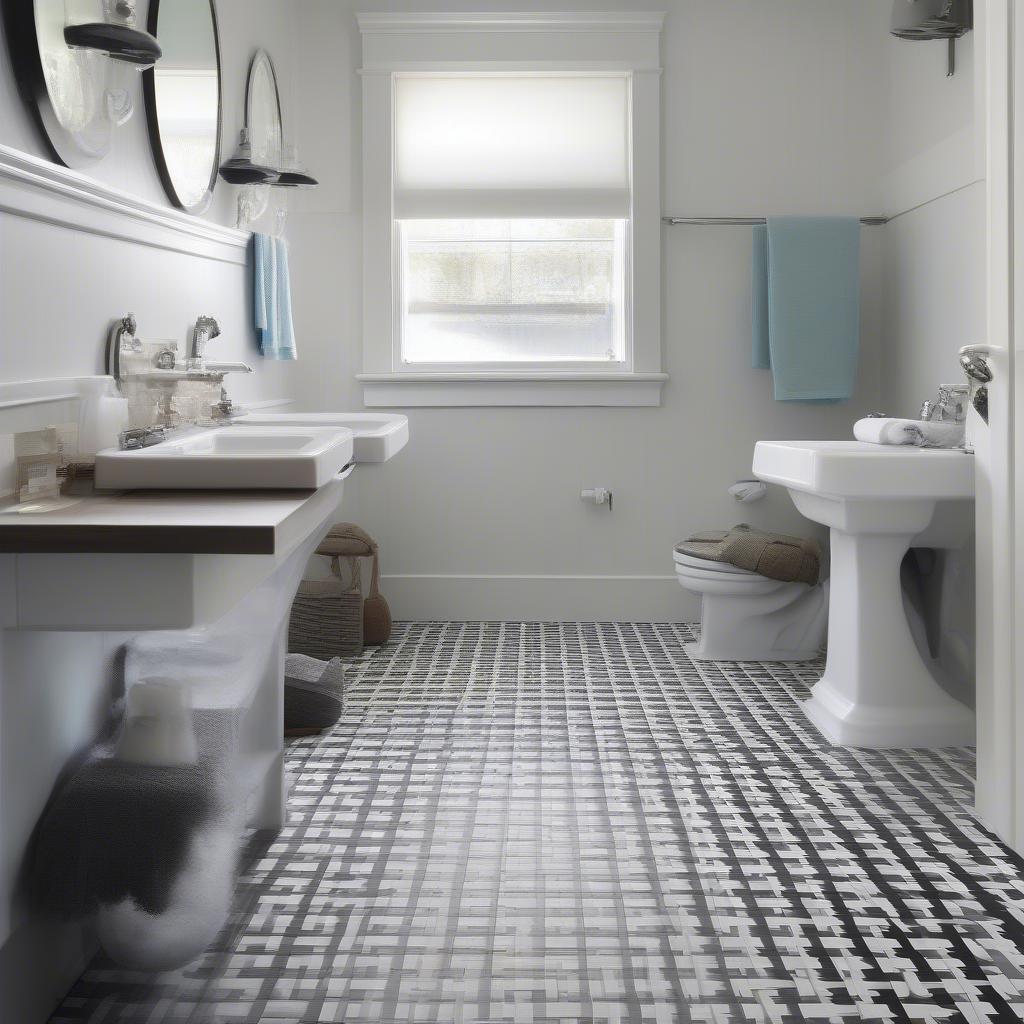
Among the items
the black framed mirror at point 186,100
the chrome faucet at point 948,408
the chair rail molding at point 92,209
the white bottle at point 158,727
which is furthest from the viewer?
the chrome faucet at point 948,408

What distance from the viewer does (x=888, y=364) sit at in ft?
13.6

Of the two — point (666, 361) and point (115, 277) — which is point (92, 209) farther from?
point (666, 361)

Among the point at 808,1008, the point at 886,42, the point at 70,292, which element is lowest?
the point at 808,1008

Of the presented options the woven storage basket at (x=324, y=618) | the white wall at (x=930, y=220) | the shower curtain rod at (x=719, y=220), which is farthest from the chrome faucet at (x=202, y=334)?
the white wall at (x=930, y=220)

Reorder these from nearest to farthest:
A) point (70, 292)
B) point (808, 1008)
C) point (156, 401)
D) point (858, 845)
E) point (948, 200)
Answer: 1. point (808, 1008)
2. point (70, 292)
3. point (858, 845)
4. point (156, 401)
5. point (948, 200)

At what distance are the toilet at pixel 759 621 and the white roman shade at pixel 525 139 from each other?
1.45m

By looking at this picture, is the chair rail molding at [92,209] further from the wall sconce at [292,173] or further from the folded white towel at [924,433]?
the folded white towel at [924,433]

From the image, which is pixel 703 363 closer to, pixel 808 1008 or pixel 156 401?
pixel 156 401

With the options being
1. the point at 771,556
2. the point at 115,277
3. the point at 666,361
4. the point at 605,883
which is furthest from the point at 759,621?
the point at 115,277

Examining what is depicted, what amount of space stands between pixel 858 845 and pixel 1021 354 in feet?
3.29

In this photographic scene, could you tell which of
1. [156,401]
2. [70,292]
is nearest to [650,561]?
[156,401]

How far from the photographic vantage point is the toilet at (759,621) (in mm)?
3688

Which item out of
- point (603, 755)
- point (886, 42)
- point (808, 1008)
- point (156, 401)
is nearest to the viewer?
point (808, 1008)

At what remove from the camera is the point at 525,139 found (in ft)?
13.8
